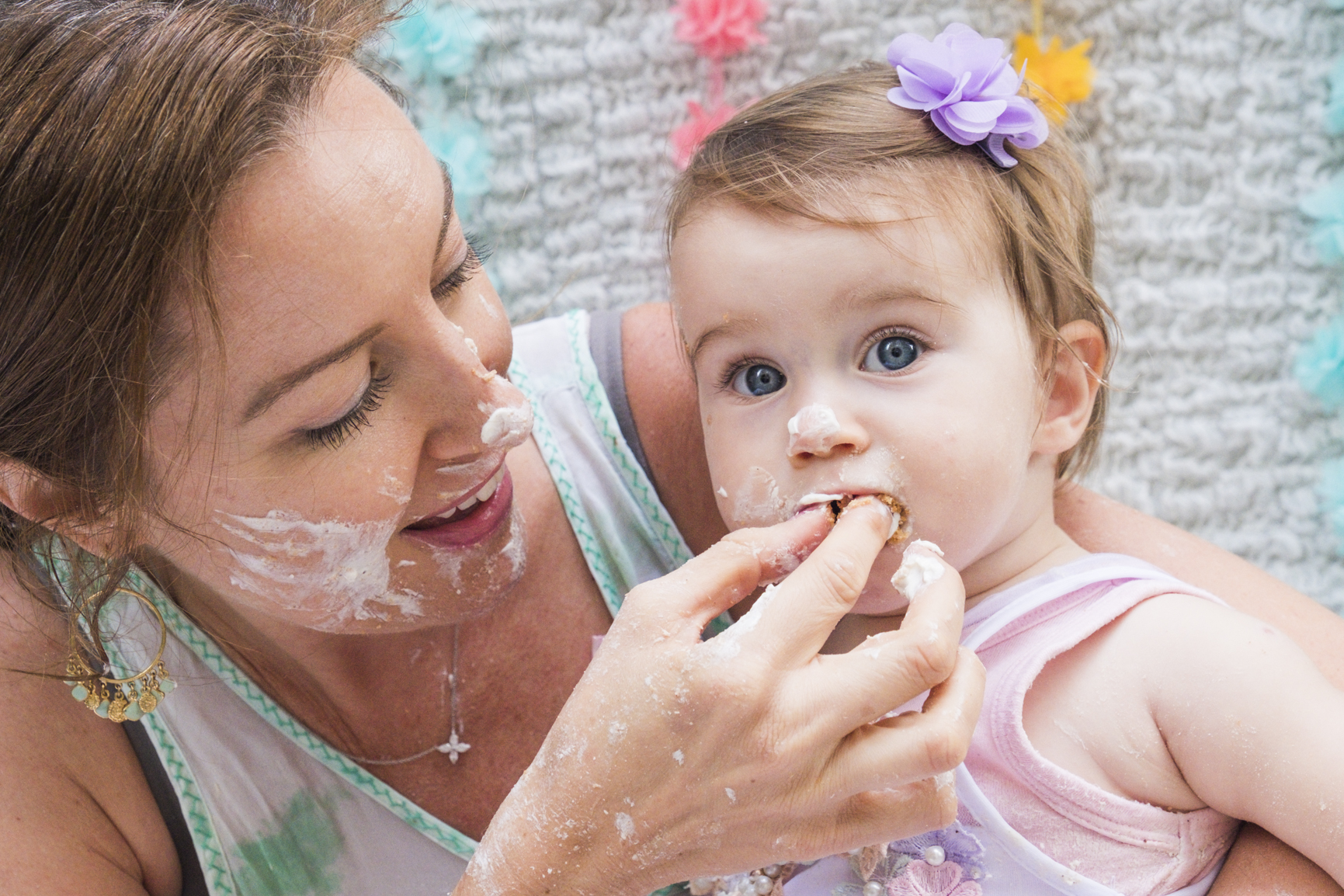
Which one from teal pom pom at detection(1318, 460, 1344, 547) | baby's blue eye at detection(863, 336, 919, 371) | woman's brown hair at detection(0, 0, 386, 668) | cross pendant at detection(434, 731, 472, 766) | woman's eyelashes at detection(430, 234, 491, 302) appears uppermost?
woman's brown hair at detection(0, 0, 386, 668)

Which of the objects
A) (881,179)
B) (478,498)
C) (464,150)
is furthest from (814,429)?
(464,150)

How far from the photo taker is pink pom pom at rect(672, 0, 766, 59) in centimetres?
177

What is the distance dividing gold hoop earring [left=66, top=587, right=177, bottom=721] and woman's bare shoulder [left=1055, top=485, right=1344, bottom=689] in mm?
1087

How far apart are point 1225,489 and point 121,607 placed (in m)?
1.75

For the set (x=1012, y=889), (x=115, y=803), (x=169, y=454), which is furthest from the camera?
(x=115, y=803)

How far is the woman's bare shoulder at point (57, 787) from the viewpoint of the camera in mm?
1119

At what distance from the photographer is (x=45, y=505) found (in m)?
1.02

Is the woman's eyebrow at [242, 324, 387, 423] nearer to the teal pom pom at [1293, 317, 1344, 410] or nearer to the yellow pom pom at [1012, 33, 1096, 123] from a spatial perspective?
the yellow pom pom at [1012, 33, 1096, 123]

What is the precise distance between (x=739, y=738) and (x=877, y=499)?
0.29 metres

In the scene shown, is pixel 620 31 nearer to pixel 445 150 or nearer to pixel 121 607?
pixel 445 150

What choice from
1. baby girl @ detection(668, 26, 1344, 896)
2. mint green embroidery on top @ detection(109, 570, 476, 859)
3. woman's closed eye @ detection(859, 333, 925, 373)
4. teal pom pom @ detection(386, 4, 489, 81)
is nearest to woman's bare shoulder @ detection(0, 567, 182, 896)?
mint green embroidery on top @ detection(109, 570, 476, 859)

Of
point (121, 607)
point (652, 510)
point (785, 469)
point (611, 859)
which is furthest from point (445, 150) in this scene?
point (611, 859)

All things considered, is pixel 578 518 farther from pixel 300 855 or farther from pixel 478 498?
pixel 300 855

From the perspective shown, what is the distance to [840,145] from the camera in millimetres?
1124
